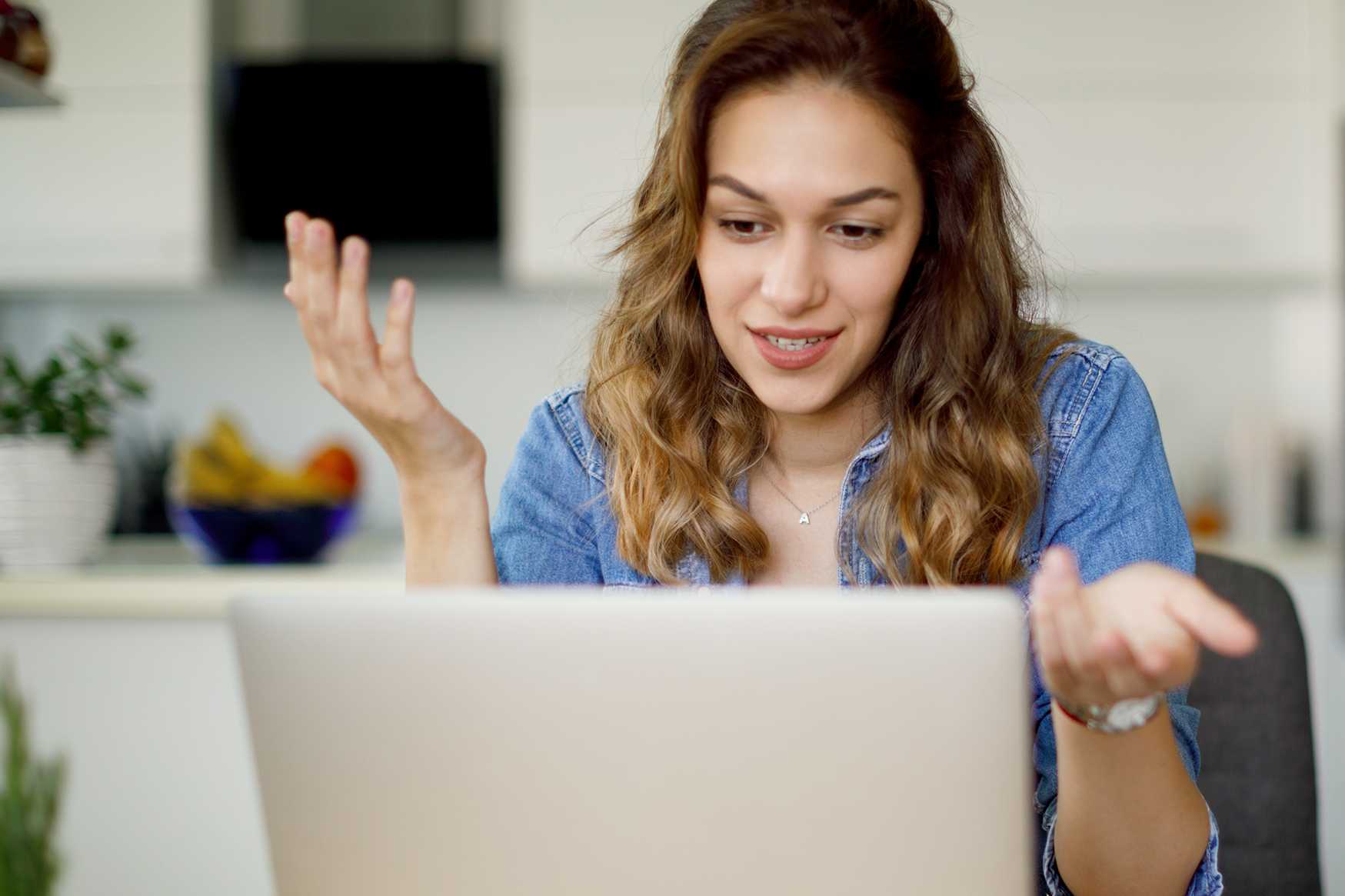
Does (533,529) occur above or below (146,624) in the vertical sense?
above

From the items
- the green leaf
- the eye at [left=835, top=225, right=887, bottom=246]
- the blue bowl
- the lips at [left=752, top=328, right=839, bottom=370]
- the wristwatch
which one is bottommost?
the blue bowl

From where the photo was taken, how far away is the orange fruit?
2.80 meters

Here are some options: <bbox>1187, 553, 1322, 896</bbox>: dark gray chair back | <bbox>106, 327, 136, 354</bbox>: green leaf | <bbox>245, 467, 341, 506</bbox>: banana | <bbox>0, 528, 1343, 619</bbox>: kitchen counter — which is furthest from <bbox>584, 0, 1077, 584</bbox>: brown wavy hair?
<bbox>245, 467, 341, 506</bbox>: banana

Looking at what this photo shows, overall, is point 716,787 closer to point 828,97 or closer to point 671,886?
point 671,886

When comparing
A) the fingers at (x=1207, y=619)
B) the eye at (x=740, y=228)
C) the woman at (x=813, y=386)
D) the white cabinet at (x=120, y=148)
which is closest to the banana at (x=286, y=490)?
the white cabinet at (x=120, y=148)

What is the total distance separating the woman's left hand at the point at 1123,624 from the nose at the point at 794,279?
1.50 ft

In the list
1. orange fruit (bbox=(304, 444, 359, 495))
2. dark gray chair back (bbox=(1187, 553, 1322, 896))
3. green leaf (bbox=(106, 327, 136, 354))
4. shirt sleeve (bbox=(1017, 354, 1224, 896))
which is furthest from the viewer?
orange fruit (bbox=(304, 444, 359, 495))

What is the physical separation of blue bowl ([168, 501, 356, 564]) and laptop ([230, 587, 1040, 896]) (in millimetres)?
1961

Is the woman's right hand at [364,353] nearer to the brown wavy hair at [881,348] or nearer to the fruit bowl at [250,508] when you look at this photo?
the brown wavy hair at [881,348]

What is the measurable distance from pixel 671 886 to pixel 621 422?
732mm

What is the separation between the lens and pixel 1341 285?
2.88 metres

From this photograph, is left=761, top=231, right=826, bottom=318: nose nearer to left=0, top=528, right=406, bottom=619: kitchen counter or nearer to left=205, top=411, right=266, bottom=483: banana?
left=0, top=528, right=406, bottom=619: kitchen counter

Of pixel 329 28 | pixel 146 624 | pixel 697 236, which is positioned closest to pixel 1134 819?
pixel 697 236

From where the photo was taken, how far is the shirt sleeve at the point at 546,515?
123 centimetres
